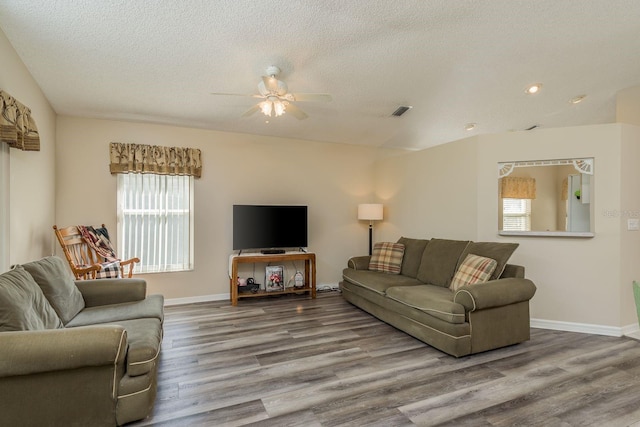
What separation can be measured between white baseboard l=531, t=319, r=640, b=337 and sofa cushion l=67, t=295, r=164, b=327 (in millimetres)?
4037

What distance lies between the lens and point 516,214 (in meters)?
5.25

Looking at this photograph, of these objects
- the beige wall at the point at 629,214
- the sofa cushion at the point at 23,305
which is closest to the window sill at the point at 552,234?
the beige wall at the point at 629,214

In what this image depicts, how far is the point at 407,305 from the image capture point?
10.4 feet

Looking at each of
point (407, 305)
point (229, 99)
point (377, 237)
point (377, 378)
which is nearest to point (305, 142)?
point (229, 99)

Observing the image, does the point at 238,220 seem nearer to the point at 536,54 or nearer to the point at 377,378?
the point at 377,378

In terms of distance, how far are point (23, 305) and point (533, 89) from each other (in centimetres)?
544

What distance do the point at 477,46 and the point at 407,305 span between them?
2.68m

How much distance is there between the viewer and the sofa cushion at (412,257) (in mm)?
4133

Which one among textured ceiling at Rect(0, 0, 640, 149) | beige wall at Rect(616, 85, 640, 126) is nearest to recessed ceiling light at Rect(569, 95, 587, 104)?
textured ceiling at Rect(0, 0, 640, 149)

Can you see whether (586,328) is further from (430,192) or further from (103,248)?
(103,248)

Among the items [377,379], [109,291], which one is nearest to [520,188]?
[377,379]

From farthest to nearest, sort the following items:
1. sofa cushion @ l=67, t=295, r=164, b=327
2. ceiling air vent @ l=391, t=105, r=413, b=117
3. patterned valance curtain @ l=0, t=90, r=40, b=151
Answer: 1. ceiling air vent @ l=391, t=105, r=413, b=117
2. sofa cushion @ l=67, t=295, r=164, b=327
3. patterned valance curtain @ l=0, t=90, r=40, b=151

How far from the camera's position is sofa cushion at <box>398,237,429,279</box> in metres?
4.13

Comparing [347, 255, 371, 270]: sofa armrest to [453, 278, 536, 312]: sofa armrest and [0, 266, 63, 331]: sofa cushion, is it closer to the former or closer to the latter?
[453, 278, 536, 312]: sofa armrest
